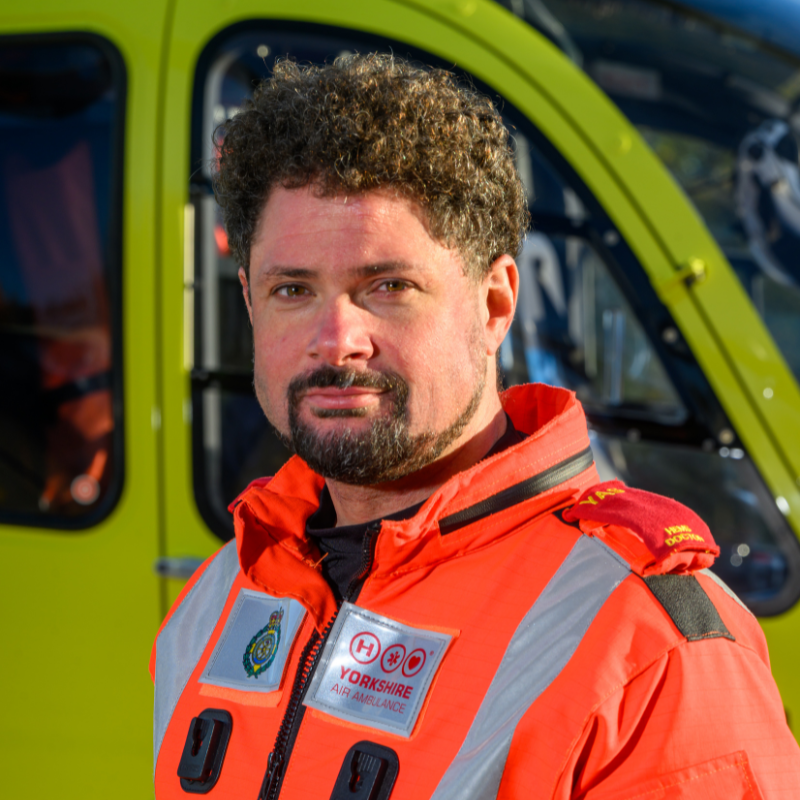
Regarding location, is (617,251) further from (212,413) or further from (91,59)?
(91,59)

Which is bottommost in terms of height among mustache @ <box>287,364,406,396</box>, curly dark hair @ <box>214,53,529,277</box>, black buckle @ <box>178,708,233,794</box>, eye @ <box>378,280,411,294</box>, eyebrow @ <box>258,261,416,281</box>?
black buckle @ <box>178,708,233,794</box>

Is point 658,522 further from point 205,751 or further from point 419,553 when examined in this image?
point 205,751

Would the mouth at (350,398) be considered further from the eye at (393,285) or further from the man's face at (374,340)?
the eye at (393,285)

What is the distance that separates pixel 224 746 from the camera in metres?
1.24

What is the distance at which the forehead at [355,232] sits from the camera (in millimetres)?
1243

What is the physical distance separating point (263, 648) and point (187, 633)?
0.25m

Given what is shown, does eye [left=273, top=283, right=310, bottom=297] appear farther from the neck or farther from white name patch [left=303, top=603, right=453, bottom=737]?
white name patch [left=303, top=603, right=453, bottom=737]

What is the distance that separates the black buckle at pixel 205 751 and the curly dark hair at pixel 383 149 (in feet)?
2.53

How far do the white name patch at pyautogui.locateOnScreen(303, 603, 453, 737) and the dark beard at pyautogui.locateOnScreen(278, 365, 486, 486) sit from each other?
0.64ft

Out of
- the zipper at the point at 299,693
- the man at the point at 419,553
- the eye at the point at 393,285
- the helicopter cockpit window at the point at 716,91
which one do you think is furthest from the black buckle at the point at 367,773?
the helicopter cockpit window at the point at 716,91

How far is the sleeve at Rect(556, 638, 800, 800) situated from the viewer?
0.88 meters

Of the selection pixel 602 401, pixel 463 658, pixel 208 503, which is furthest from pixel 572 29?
pixel 463 658

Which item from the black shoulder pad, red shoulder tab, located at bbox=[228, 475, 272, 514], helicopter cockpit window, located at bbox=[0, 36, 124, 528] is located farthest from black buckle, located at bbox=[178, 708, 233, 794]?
helicopter cockpit window, located at bbox=[0, 36, 124, 528]

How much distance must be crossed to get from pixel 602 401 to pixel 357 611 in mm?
1268
